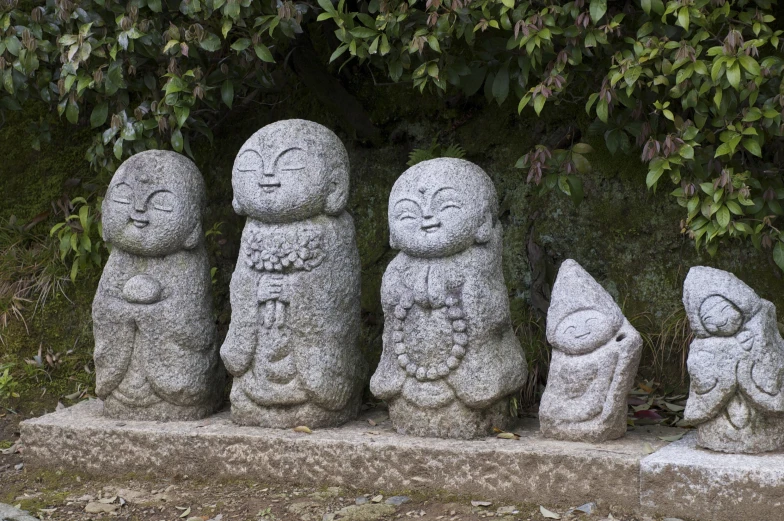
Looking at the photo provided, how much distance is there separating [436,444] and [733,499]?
4.31 ft

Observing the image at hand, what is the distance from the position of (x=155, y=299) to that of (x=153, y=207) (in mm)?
467

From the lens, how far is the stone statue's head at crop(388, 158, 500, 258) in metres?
4.85

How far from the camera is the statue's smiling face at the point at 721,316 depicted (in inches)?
171

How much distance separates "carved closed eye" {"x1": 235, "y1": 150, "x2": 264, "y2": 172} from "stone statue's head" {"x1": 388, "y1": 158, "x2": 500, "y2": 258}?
70cm

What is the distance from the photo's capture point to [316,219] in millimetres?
5180

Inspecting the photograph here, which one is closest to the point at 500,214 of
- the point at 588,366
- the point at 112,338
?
the point at 588,366

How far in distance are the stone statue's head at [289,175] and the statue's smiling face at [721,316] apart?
1.83 m

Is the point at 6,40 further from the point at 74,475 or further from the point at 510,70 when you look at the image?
the point at 510,70

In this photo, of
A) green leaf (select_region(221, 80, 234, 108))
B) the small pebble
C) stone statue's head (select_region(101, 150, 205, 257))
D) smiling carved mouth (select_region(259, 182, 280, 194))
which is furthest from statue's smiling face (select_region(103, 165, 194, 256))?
the small pebble

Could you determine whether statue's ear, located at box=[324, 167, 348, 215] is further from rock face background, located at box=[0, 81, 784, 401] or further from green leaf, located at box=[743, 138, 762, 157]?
green leaf, located at box=[743, 138, 762, 157]

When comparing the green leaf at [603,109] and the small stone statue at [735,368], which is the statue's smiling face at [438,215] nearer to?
the green leaf at [603,109]

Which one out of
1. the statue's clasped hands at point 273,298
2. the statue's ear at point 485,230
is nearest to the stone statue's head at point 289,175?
the statue's clasped hands at point 273,298

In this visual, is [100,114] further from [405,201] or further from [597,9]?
[597,9]

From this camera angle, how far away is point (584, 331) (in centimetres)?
470
